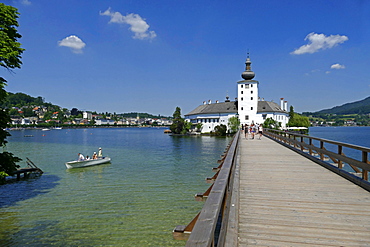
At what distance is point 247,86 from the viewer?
85.9 metres

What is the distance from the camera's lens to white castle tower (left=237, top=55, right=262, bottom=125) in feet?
281

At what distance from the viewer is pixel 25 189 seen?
18062mm

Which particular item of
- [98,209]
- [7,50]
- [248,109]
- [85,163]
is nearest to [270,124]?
[248,109]

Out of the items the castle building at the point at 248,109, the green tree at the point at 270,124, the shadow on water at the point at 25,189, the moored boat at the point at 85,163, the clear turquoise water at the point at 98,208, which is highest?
the castle building at the point at 248,109

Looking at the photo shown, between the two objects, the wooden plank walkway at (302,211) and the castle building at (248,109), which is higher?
the castle building at (248,109)

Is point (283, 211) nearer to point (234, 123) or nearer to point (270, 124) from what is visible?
point (270, 124)

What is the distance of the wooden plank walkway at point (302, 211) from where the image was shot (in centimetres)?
369

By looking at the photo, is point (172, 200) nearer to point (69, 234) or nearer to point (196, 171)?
point (69, 234)

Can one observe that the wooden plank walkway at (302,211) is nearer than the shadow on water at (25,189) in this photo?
Yes

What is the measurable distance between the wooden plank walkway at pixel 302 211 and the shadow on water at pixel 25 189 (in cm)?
1468

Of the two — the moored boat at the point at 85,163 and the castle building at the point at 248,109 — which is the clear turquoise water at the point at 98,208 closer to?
the moored boat at the point at 85,163

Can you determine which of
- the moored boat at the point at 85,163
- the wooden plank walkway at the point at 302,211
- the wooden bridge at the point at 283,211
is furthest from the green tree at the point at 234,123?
the wooden plank walkway at the point at 302,211

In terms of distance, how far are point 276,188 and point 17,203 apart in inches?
584

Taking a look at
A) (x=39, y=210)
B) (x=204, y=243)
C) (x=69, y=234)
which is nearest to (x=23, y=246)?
(x=69, y=234)
